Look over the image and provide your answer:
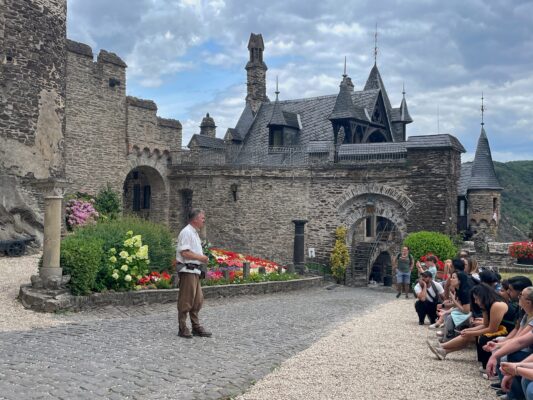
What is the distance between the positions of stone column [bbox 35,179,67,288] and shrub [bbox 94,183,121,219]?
13.2 meters

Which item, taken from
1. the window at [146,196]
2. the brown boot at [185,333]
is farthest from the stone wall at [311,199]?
the brown boot at [185,333]

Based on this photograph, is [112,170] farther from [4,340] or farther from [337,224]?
[4,340]

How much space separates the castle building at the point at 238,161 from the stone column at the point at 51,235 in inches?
229

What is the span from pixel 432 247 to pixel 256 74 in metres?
20.5

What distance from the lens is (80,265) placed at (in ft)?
35.1

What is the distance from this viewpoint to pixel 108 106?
2577 cm

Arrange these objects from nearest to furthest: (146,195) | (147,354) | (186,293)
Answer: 1. (147,354)
2. (186,293)
3. (146,195)

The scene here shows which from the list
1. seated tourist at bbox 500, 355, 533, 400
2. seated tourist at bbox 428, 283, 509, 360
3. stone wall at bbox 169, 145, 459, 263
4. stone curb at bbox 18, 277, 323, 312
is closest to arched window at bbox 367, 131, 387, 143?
stone wall at bbox 169, 145, 459, 263

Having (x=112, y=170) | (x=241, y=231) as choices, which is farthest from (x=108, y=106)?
(x=241, y=231)

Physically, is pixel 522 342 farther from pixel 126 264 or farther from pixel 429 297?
pixel 126 264

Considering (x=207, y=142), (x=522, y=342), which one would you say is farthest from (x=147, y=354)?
(x=207, y=142)

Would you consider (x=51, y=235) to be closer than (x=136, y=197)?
Yes

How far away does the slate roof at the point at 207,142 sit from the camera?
29.5m

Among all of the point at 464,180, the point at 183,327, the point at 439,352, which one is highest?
the point at 464,180
